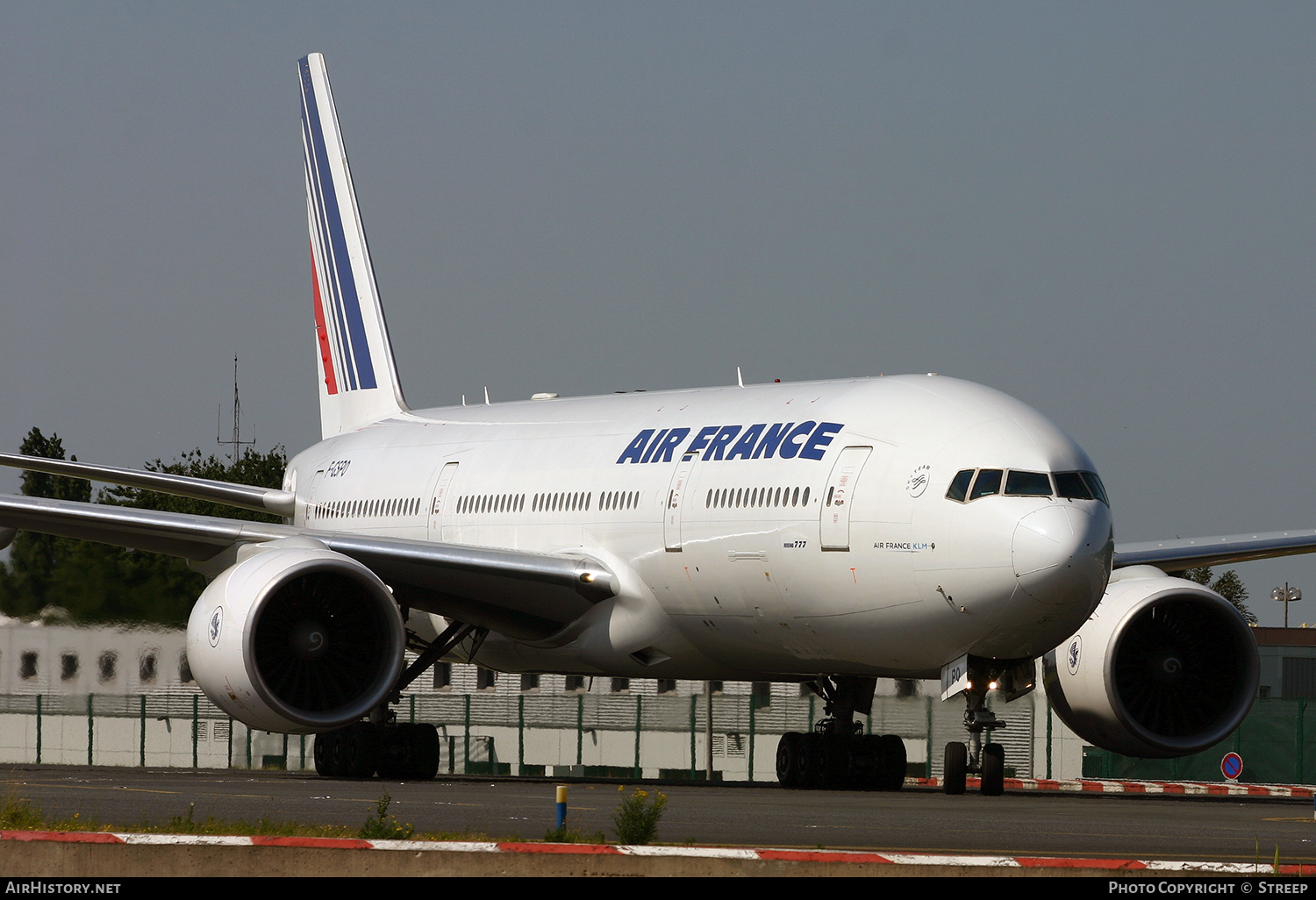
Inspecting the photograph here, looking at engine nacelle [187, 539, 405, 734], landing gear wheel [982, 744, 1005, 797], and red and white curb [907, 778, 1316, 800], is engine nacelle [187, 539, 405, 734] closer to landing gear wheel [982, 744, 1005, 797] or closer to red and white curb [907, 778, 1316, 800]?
landing gear wheel [982, 744, 1005, 797]

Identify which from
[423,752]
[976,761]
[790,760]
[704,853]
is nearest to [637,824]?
[704,853]

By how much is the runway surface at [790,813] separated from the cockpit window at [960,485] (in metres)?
2.49

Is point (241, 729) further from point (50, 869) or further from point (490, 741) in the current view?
point (50, 869)

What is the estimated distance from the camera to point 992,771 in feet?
61.7

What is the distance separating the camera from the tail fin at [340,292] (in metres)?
30.2

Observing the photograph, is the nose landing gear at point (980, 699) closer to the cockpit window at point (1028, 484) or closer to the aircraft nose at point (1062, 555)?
the aircraft nose at point (1062, 555)

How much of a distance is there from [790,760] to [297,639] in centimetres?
494

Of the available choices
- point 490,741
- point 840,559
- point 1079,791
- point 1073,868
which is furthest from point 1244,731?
point 1073,868

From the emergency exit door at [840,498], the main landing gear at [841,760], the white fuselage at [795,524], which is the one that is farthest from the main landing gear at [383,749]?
the emergency exit door at [840,498]

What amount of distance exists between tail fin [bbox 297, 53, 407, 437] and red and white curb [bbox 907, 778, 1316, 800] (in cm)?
981

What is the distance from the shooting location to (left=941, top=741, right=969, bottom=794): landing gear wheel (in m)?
18.6

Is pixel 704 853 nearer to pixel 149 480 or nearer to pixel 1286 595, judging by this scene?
pixel 149 480

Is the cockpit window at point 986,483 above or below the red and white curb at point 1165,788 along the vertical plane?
above

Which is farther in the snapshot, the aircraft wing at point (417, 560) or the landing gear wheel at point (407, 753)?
the landing gear wheel at point (407, 753)
